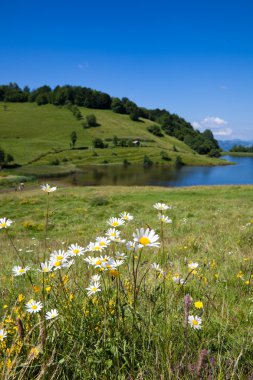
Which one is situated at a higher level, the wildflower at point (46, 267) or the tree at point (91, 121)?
the tree at point (91, 121)

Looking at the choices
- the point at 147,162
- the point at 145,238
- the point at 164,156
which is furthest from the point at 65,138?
the point at 145,238

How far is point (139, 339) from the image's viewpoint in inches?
87.6

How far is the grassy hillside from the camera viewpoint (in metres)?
120

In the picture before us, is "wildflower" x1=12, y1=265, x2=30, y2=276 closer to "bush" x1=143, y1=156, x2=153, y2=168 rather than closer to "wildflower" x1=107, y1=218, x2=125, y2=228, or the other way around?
"wildflower" x1=107, y1=218, x2=125, y2=228

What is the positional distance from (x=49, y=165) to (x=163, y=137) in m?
94.8

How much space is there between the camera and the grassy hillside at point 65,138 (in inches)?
4721

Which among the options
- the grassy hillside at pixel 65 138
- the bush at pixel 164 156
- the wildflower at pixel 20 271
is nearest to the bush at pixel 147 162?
the grassy hillside at pixel 65 138

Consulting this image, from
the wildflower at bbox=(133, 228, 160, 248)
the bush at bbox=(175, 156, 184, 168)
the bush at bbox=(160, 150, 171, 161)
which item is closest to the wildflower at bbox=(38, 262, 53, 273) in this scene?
the wildflower at bbox=(133, 228, 160, 248)

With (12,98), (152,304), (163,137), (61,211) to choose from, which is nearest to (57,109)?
(12,98)

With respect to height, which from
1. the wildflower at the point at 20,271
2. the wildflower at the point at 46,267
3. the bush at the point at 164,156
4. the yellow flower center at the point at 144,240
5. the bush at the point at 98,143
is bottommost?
the wildflower at the point at 20,271

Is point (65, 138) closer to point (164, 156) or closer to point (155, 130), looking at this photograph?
point (164, 156)

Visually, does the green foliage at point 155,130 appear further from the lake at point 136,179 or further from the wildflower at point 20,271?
the wildflower at point 20,271

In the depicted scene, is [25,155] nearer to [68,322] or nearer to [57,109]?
[57,109]

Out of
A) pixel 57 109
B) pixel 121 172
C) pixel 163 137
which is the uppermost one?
pixel 57 109
